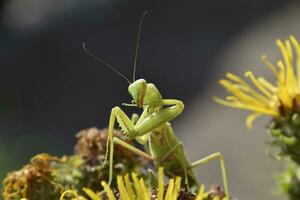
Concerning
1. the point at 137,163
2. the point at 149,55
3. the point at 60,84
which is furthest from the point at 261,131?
the point at 137,163

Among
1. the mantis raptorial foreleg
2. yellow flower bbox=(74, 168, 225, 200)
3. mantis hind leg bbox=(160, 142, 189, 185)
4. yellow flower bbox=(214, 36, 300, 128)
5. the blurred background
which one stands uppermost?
the blurred background

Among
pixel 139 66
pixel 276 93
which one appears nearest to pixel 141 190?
pixel 276 93

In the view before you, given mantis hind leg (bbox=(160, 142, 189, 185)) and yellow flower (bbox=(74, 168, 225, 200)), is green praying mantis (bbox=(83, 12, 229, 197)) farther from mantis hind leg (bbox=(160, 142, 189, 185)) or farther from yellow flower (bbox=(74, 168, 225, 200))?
yellow flower (bbox=(74, 168, 225, 200))

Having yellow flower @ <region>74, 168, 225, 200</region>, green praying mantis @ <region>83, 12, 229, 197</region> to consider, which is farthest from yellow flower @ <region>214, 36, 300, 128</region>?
yellow flower @ <region>74, 168, 225, 200</region>

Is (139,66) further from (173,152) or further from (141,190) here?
(141,190)

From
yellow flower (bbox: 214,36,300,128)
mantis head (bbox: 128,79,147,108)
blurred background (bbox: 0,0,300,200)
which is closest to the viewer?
mantis head (bbox: 128,79,147,108)

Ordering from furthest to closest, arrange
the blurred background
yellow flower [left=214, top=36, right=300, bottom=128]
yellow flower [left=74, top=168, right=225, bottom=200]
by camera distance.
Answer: the blurred background < yellow flower [left=214, top=36, right=300, bottom=128] < yellow flower [left=74, top=168, right=225, bottom=200]
